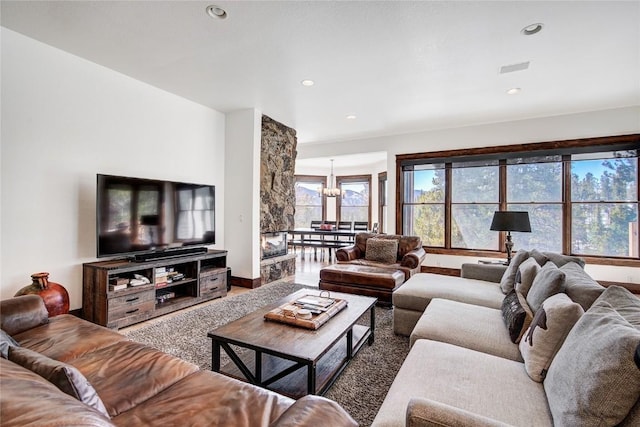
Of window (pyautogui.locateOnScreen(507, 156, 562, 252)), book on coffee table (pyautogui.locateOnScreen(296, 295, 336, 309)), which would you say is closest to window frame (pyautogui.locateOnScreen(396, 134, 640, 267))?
window (pyautogui.locateOnScreen(507, 156, 562, 252))

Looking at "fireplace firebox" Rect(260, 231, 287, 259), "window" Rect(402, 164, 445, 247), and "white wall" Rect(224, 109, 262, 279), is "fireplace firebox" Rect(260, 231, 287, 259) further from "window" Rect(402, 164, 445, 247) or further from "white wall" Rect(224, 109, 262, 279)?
"window" Rect(402, 164, 445, 247)

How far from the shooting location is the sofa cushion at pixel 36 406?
0.58m

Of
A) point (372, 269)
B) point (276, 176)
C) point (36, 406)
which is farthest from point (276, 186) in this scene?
point (36, 406)

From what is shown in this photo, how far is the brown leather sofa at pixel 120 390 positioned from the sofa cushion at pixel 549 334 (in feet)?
3.13

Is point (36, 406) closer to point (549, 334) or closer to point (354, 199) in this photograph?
point (549, 334)

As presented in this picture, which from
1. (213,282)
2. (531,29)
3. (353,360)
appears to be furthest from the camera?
(213,282)

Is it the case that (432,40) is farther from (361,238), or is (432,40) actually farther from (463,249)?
(463,249)

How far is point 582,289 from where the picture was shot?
5.26 feet

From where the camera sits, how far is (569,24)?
8.19ft

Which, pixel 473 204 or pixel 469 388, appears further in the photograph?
pixel 473 204

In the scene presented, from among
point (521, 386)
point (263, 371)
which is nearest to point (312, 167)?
→ point (263, 371)

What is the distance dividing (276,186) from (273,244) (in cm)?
102

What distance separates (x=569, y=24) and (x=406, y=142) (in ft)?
11.6

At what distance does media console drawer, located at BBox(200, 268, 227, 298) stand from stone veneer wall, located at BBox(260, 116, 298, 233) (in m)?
1.03
